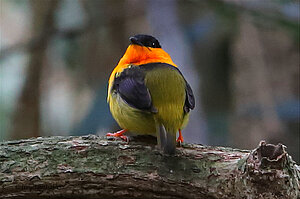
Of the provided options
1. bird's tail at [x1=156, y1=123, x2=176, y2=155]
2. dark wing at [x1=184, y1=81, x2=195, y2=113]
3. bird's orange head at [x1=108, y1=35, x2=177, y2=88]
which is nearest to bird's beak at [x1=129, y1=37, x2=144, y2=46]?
bird's orange head at [x1=108, y1=35, x2=177, y2=88]

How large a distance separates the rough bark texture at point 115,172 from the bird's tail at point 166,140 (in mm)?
88

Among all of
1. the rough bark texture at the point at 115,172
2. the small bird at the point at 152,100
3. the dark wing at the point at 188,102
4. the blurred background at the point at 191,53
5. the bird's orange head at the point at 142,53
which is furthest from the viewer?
the blurred background at the point at 191,53

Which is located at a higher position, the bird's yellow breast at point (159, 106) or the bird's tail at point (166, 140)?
the bird's yellow breast at point (159, 106)

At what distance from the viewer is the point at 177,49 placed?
19.5 ft

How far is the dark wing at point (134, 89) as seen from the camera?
3.39 m

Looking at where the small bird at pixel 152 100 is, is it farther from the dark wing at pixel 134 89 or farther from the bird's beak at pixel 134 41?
the bird's beak at pixel 134 41

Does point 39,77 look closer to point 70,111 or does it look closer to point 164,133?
point 70,111

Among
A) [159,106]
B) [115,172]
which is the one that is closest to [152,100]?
[159,106]

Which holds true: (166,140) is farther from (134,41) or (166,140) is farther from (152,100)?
(134,41)

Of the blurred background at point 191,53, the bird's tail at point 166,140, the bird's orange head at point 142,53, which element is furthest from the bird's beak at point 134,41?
the blurred background at point 191,53

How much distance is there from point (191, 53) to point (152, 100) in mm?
3387

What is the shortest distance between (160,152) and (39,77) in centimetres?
348

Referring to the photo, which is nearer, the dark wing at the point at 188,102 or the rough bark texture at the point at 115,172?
the rough bark texture at the point at 115,172

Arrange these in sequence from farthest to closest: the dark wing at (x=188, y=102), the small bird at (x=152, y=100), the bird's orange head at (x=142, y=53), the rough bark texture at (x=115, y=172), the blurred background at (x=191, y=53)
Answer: the blurred background at (x=191, y=53)
the bird's orange head at (x=142, y=53)
the dark wing at (x=188, y=102)
the small bird at (x=152, y=100)
the rough bark texture at (x=115, y=172)
